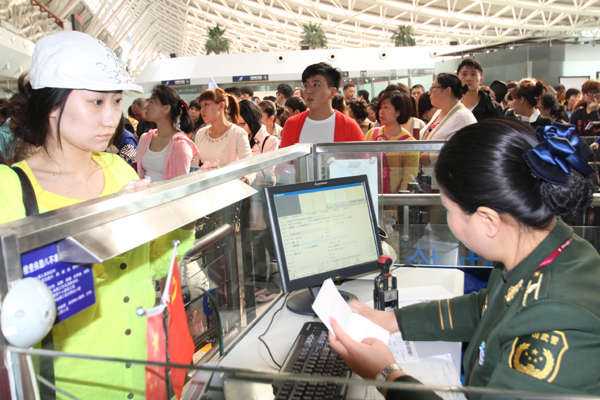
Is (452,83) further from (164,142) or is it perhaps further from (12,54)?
(12,54)

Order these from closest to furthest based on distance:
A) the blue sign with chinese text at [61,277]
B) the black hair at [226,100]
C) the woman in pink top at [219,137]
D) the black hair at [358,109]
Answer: the blue sign with chinese text at [61,277], the woman in pink top at [219,137], the black hair at [226,100], the black hair at [358,109]

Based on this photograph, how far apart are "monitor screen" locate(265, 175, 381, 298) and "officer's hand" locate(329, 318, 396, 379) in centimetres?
41

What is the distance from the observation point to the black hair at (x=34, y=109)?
108 centimetres

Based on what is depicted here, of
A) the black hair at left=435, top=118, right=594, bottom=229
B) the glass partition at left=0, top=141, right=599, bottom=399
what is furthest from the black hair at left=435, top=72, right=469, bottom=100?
the black hair at left=435, top=118, right=594, bottom=229

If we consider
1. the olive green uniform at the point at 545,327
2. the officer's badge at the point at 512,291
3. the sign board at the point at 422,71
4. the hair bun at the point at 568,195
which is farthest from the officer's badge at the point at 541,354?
the sign board at the point at 422,71

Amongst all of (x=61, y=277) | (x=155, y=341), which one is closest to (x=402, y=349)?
(x=155, y=341)

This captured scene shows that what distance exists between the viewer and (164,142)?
10.2ft

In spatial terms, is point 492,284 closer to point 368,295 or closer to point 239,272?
point 368,295

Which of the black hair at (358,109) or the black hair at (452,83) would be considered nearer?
the black hair at (452,83)

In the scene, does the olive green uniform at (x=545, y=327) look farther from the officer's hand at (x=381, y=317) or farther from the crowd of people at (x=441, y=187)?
the officer's hand at (x=381, y=317)

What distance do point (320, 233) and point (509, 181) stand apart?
799 millimetres

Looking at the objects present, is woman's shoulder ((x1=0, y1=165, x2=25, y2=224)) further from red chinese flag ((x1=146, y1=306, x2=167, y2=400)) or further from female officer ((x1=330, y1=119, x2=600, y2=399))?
female officer ((x1=330, y1=119, x2=600, y2=399))

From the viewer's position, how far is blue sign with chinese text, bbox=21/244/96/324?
56 cm

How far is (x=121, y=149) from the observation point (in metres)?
3.82
